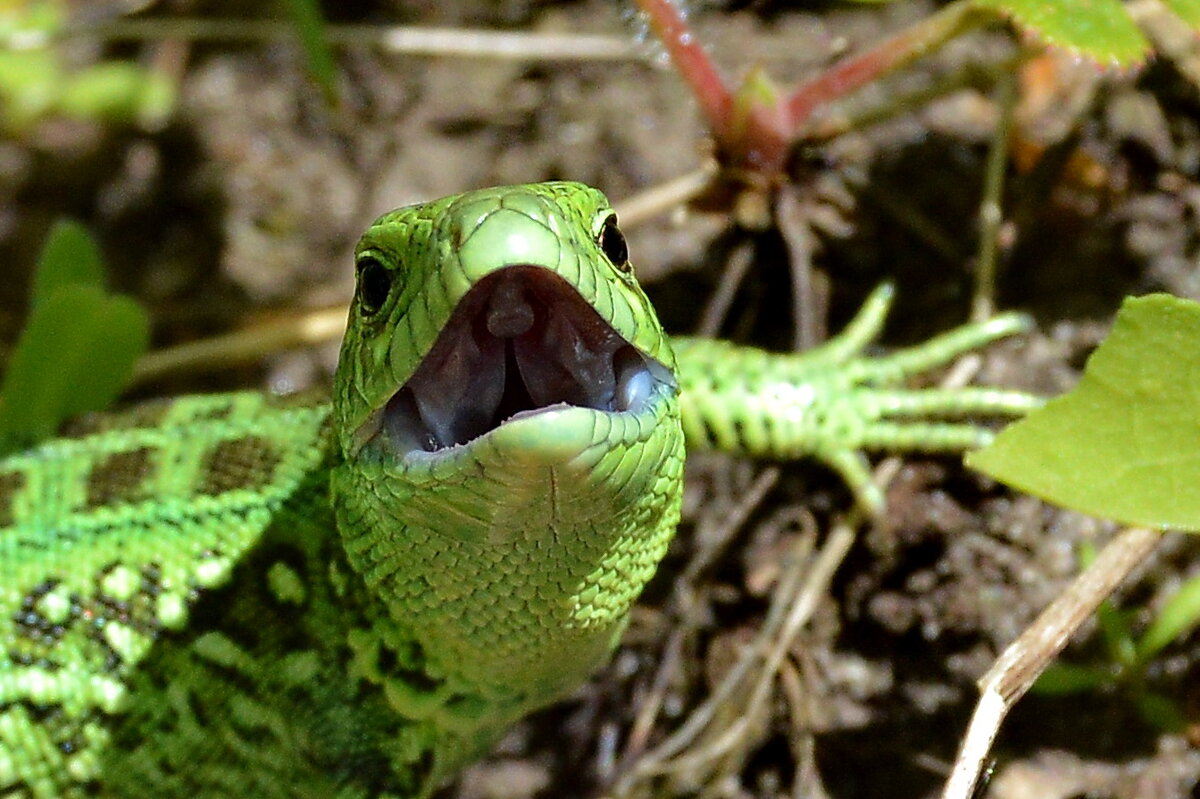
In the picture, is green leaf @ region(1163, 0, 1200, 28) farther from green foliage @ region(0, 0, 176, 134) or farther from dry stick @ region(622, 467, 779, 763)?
green foliage @ region(0, 0, 176, 134)

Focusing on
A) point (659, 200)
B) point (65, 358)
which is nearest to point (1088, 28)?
point (659, 200)

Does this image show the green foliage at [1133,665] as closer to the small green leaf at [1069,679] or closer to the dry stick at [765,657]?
the small green leaf at [1069,679]

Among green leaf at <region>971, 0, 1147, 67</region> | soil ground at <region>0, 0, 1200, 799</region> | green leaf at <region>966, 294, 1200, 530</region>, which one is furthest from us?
soil ground at <region>0, 0, 1200, 799</region>

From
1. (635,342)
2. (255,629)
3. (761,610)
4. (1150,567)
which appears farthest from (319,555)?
(1150,567)

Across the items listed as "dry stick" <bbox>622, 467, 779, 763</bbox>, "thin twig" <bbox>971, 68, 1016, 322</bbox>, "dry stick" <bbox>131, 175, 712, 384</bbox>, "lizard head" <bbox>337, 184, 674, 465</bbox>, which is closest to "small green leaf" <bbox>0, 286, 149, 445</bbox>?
"dry stick" <bbox>131, 175, 712, 384</bbox>

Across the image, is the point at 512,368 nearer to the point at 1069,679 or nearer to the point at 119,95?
the point at 1069,679
